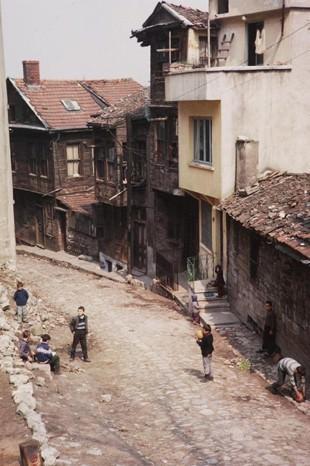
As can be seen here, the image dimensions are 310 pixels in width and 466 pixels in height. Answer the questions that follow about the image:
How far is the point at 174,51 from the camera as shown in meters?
25.8

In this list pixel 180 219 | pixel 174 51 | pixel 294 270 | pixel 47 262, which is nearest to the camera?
pixel 294 270

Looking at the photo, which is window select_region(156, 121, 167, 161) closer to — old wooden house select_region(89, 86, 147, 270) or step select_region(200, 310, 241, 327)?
old wooden house select_region(89, 86, 147, 270)

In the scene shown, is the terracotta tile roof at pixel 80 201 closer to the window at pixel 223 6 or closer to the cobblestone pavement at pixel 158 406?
the cobblestone pavement at pixel 158 406

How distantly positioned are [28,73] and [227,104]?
18846 mm

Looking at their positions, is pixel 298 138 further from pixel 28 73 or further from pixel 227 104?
pixel 28 73

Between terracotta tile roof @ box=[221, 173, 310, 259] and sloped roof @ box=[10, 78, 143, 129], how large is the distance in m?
16.5

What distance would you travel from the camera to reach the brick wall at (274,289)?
1480 centimetres

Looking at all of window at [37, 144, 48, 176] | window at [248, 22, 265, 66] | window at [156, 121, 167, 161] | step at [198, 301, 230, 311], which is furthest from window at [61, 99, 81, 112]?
step at [198, 301, 230, 311]

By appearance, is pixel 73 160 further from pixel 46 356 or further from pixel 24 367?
pixel 24 367

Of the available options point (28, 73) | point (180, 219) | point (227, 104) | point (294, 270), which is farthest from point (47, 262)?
point (294, 270)

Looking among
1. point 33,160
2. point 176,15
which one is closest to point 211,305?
point 176,15

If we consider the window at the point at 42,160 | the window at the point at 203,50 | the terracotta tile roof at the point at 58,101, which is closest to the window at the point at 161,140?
the window at the point at 203,50

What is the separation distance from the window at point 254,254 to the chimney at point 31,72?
71.5ft

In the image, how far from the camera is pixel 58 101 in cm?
3647
